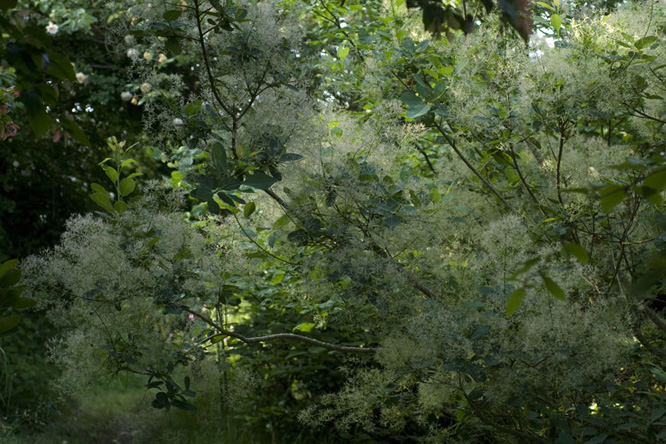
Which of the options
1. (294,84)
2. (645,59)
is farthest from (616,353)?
(294,84)

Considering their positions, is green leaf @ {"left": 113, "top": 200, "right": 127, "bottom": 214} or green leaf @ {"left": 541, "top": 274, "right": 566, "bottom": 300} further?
green leaf @ {"left": 113, "top": 200, "right": 127, "bottom": 214}

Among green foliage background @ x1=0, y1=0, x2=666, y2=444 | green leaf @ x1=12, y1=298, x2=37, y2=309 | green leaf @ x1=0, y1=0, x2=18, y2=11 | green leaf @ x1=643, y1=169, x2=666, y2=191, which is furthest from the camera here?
green foliage background @ x1=0, y1=0, x2=666, y2=444

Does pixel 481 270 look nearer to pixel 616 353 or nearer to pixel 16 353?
pixel 616 353

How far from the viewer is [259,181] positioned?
1.73m

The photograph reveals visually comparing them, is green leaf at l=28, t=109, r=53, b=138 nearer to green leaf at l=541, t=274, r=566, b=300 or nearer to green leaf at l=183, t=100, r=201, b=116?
green leaf at l=183, t=100, r=201, b=116

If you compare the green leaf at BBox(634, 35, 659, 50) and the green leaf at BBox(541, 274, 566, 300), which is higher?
the green leaf at BBox(634, 35, 659, 50)

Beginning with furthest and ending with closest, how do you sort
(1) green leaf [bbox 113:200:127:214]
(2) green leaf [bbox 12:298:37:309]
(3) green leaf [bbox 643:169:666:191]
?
(1) green leaf [bbox 113:200:127:214] → (2) green leaf [bbox 12:298:37:309] → (3) green leaf [bbox 643:169:666:191]

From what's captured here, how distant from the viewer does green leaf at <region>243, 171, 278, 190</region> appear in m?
1.72

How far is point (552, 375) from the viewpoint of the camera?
72.6 inches

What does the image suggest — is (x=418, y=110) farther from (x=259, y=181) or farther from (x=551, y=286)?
(x=551, y=286)

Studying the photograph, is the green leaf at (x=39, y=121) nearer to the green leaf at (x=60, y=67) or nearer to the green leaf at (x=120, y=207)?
the green leaf at (x=60, y=67)

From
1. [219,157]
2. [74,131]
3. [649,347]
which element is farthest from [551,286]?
[649,347]

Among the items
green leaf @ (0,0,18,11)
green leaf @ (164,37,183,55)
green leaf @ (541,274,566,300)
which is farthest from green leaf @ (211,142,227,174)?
green leaf @ (541,274,566,300)

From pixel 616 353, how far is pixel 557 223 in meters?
0.49
